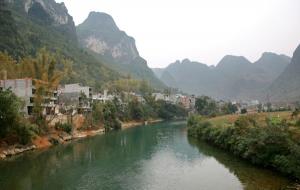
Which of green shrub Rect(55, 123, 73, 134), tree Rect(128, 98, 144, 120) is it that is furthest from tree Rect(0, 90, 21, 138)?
tree Rect(128, 98, 144, 120)

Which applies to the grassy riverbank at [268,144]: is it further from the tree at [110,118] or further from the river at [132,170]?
the tree at [110,118]

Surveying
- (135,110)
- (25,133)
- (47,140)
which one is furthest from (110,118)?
(25,133)

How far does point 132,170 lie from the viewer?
105 ft

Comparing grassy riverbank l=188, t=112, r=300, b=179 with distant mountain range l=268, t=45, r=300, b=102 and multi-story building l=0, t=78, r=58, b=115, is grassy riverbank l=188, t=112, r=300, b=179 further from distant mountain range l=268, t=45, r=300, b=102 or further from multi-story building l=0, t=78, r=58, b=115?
distant mountain range l=268, t=45, r=300, b=102

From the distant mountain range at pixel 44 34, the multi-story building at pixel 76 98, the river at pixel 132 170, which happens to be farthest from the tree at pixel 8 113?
the distant mountain range at pixel 44 34

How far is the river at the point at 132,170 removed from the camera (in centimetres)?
2644

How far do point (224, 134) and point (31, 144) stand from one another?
21162 mm

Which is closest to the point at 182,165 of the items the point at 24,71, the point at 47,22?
the point at 24,71

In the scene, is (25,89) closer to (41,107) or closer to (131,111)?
(41,107)

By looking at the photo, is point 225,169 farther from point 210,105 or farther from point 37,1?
point 37,1

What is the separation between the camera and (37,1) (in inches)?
5359

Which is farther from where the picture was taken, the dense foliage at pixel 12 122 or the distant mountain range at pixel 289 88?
the distant mountain range at pixel 289 88

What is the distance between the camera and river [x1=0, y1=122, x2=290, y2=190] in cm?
2644

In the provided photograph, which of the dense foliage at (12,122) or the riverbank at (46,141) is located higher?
the dense foliage at (12,122)
